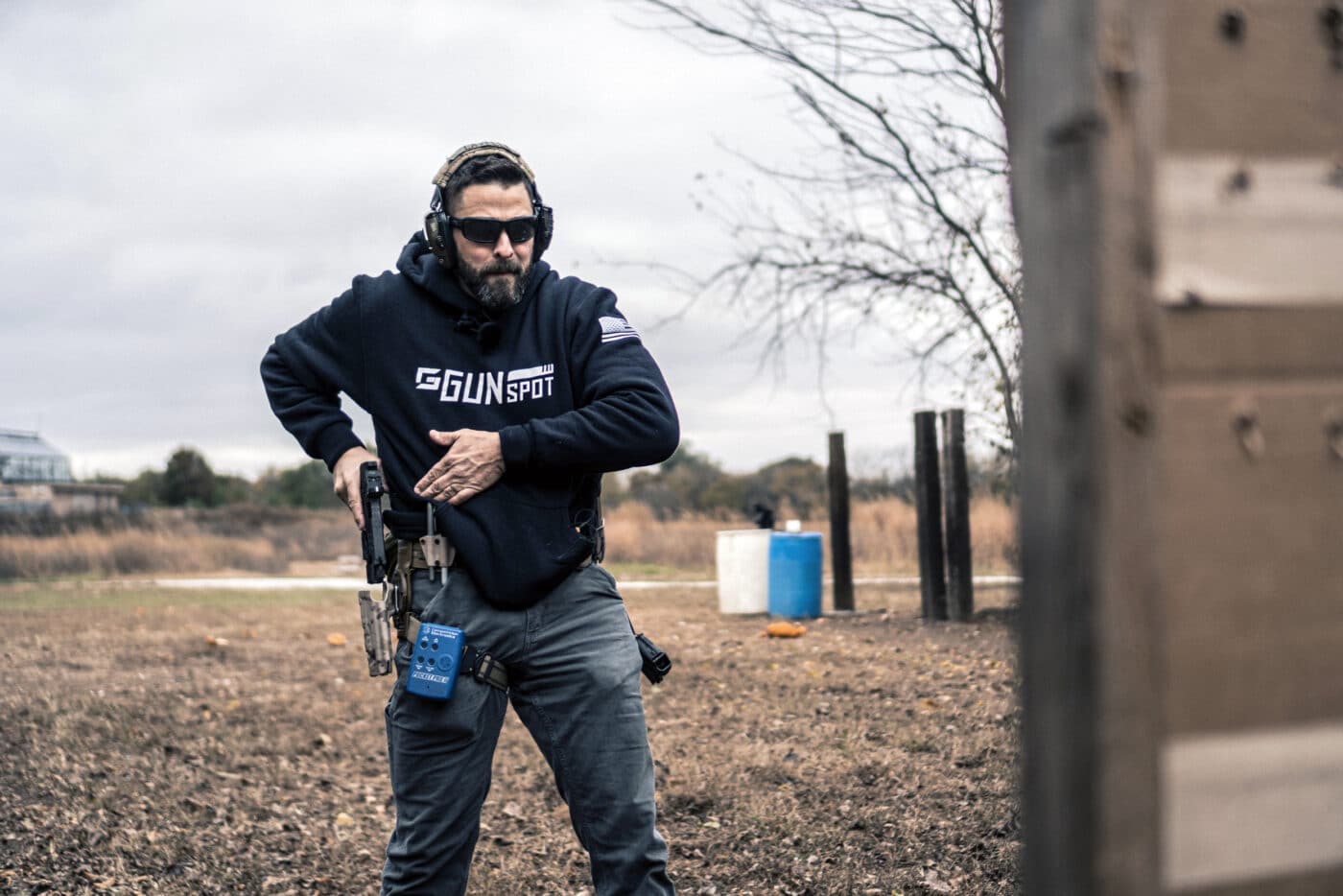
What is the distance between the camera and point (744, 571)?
503 inches

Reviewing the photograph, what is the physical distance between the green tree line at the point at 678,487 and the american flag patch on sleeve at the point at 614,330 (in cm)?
415

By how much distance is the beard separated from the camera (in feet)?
11.2

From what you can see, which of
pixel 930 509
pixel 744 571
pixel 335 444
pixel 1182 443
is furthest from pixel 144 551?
pixel 1182 443

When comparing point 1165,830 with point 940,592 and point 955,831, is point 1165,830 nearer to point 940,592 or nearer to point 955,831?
point 955,831

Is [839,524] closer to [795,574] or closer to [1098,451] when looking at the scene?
[795,574]

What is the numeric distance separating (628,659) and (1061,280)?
2.13 metres

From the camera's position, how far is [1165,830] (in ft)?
4.94

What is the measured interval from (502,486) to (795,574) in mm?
9269

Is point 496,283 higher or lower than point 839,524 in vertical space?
higher

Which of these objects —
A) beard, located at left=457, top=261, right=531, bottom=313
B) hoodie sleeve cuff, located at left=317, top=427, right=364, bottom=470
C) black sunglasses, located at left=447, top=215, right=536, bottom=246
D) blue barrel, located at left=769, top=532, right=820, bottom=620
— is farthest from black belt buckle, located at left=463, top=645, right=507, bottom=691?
blue barrel, located at left=769, top=532, right=820, bottom=620

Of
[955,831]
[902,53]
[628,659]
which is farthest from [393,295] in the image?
[902,53]

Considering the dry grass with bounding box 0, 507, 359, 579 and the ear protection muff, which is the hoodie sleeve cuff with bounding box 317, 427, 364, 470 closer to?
the ear protection muff

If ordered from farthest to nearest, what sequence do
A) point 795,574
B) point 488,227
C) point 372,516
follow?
point 795,574, point 372,516, point 488,227

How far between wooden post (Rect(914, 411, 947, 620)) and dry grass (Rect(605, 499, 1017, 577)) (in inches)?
26.6
